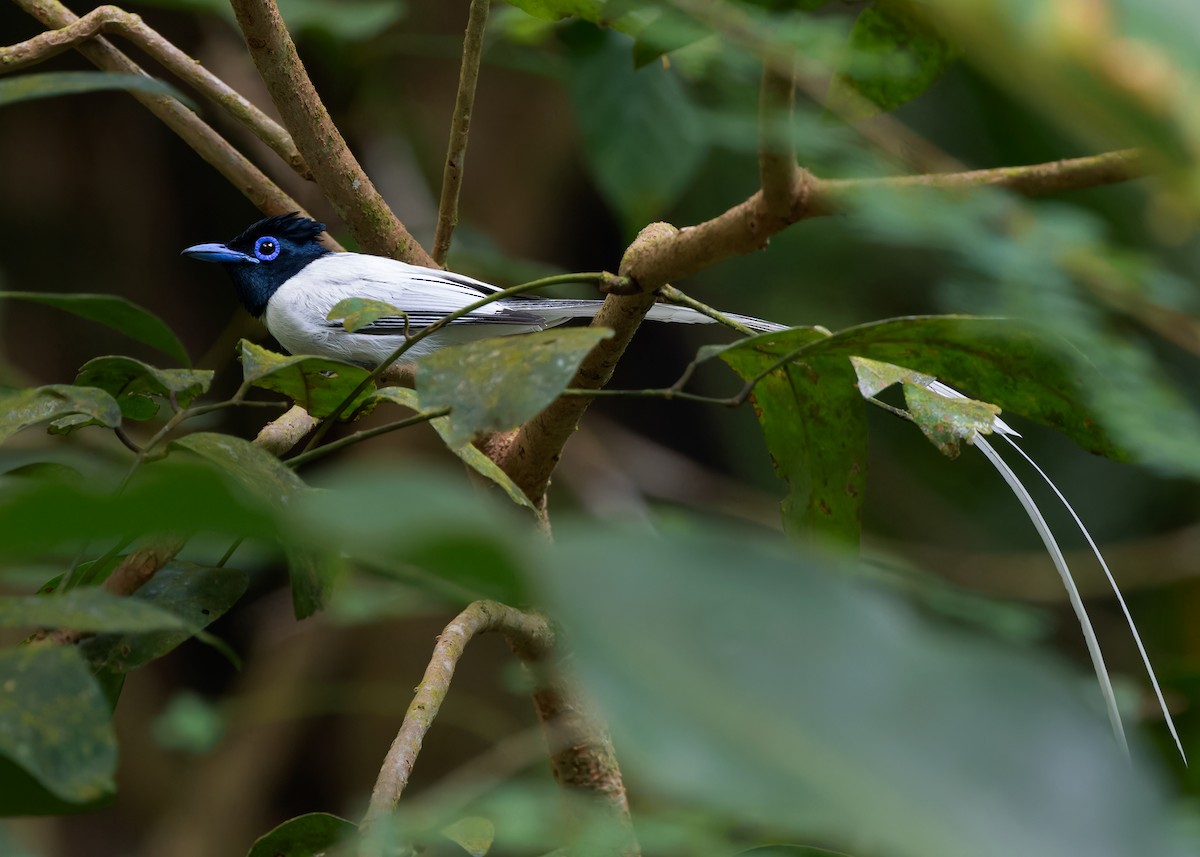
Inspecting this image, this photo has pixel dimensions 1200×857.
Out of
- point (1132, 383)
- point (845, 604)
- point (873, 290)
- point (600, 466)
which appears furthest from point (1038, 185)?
point (873, 290)

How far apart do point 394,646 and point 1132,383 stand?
272 centimetres

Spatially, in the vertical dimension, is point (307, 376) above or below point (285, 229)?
above

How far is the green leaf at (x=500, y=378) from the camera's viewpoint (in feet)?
2.65

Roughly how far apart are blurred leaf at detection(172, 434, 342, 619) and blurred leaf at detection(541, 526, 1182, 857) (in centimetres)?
44

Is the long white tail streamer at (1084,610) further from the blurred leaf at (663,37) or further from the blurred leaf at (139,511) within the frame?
the blurred leaf at (139,511)

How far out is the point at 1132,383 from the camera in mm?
1964

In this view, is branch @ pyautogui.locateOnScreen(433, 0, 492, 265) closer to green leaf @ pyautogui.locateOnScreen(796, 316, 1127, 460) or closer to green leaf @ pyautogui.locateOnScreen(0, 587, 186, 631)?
green leaf @ pyautogui.locateOnScreen(796, 316, 1127, 460)

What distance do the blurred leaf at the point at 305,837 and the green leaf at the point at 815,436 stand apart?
570 mm

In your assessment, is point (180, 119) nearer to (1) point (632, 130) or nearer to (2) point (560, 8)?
(2) point (560, 8)

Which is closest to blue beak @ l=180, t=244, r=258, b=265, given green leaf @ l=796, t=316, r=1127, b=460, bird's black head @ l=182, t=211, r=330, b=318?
→ bird's black head @ l=182, t=211, r=330, b=318

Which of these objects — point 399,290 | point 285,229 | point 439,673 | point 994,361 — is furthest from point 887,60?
point 285,229

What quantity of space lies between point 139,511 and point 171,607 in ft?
1.82

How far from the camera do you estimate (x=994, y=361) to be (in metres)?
1.02

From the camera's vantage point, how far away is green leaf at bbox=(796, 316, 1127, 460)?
972mm
